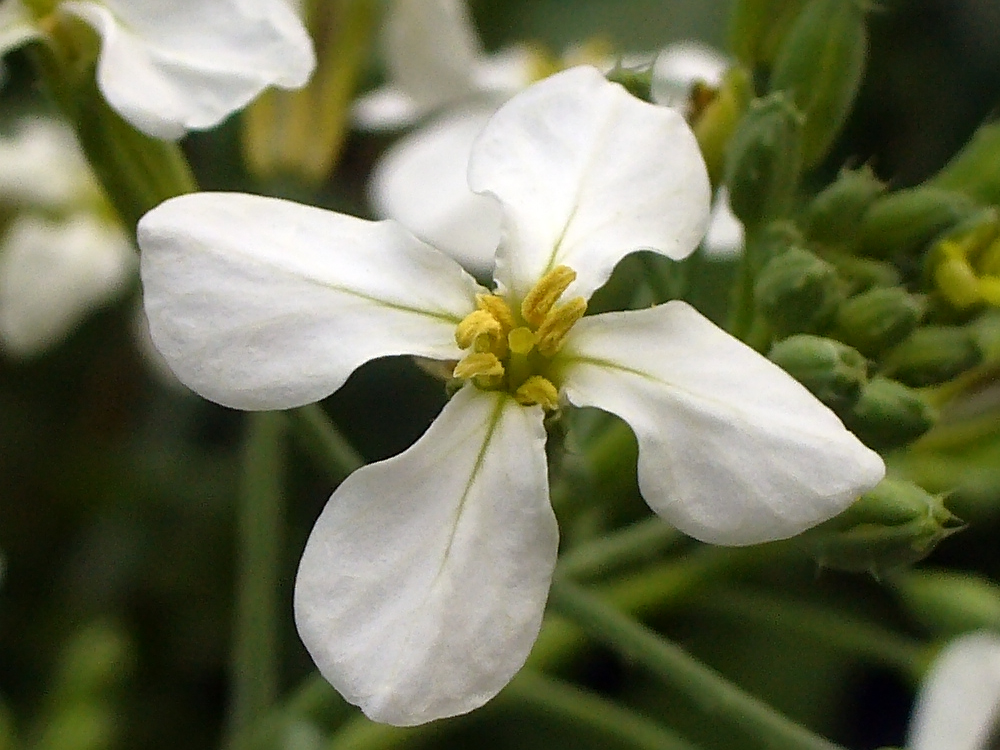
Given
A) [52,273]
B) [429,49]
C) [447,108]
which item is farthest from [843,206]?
[52,273]

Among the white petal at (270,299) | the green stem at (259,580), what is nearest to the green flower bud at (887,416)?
the white petal at (270,299)

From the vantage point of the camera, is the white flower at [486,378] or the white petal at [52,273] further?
the white petal at [52,273]

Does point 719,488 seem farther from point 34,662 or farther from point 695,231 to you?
point 34,662

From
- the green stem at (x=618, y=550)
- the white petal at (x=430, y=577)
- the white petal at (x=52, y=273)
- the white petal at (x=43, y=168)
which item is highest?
the white petal at (x=430, y=577)

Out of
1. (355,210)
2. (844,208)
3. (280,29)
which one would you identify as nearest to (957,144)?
(355,210)

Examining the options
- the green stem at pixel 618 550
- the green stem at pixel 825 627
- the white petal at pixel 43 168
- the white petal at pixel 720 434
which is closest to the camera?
the white petal at pixel 720 434

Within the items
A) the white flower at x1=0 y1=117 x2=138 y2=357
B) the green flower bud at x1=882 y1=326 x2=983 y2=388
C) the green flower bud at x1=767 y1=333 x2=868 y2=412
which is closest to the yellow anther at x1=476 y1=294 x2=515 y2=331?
the green flower bud at x1=767 y1=333 x2=868 y2=412

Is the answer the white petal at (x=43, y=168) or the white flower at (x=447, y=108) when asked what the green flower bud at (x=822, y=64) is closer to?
the white flower at (x=447, y=108)
